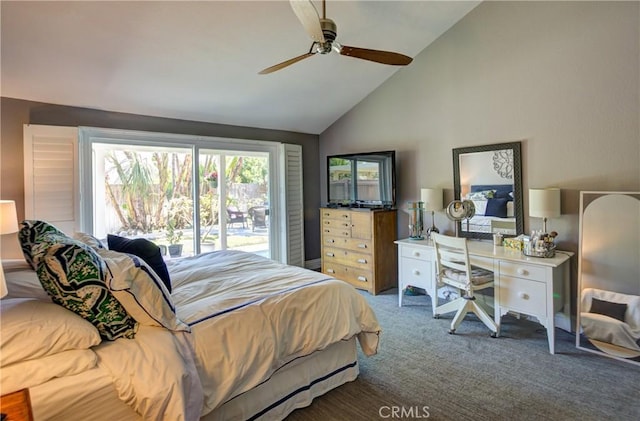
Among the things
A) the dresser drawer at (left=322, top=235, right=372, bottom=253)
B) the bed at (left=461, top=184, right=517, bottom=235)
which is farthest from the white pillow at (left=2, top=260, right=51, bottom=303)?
the bed at (left=461, top=184, right=517, bottom=235)

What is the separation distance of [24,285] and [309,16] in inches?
81.2

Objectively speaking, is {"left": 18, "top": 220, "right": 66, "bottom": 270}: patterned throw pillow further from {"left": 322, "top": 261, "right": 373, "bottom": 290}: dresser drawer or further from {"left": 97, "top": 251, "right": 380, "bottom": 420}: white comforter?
{"left": 322, "top": 261, "right": 373, "bottom": 290}: dresser drawer

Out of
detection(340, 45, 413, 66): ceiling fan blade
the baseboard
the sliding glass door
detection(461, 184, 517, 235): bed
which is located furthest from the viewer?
the baseboard

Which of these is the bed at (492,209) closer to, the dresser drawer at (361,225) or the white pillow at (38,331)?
the dresser drawer at (361,225)

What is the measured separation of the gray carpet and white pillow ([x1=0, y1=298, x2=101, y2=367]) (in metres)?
1.26

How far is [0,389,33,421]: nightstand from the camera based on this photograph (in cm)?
105

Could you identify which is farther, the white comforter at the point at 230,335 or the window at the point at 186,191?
the window at the point at 186,191

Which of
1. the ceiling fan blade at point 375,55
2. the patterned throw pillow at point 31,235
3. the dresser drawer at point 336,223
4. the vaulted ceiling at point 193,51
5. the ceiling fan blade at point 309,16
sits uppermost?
the vaulted ceiling at point 193,51

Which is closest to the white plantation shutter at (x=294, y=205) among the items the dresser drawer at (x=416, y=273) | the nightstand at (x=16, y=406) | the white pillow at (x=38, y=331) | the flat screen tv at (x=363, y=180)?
the flat screen tv at (x=363, y=180)

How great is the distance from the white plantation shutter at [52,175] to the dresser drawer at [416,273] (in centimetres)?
345

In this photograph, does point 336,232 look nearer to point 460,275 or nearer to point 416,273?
point 416,273

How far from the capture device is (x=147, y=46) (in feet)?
9.62

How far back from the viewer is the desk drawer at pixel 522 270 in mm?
2742

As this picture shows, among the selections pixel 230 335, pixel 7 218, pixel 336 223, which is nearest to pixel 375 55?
pixel 230 335
